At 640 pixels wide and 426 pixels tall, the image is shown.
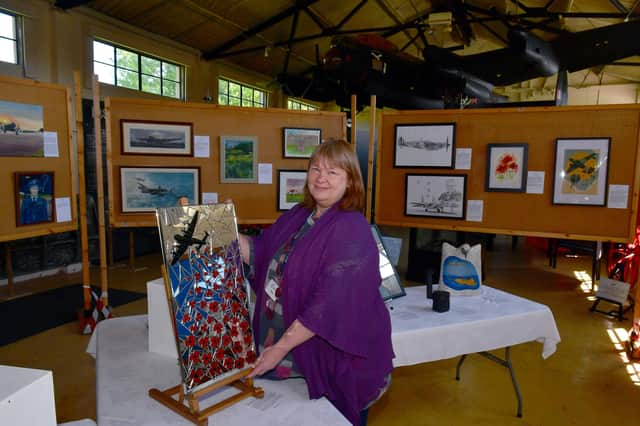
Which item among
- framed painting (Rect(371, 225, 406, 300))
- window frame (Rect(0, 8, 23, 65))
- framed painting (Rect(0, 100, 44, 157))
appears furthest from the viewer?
window frame (Rect(0, 8, 23, 65))

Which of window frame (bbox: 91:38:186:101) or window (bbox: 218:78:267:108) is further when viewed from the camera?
window (bbox: 218:78:267:108)

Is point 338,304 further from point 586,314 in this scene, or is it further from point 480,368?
point 586,314

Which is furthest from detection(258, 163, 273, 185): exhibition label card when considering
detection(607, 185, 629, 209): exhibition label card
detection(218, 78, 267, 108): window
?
detection(218, 78, 267, 108): window

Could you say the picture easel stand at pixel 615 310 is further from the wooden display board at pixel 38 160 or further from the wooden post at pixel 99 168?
the wooden display board at pixel 38 160

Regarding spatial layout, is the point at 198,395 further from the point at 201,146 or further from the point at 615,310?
the point at 615,310

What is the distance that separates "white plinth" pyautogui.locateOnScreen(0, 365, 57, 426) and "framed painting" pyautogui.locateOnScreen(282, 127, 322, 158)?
261 centimetres

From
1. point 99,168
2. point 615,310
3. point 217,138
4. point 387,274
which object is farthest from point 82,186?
point 615,310

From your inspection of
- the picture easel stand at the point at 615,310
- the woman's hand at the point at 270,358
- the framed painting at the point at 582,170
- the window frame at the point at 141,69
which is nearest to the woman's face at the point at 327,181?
the woman's hand at the point at 270,358

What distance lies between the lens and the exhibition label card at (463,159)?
3107 mm

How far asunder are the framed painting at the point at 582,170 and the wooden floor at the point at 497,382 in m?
1.15

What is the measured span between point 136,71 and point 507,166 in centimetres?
597

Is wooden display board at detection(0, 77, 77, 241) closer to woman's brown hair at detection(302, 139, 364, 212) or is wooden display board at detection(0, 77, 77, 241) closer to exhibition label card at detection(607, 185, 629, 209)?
woman's brown hair at detection(302, 139, 364, 212)

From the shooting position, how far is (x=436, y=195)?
3.18 metres

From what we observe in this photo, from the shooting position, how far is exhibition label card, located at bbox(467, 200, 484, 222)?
3109 mm
